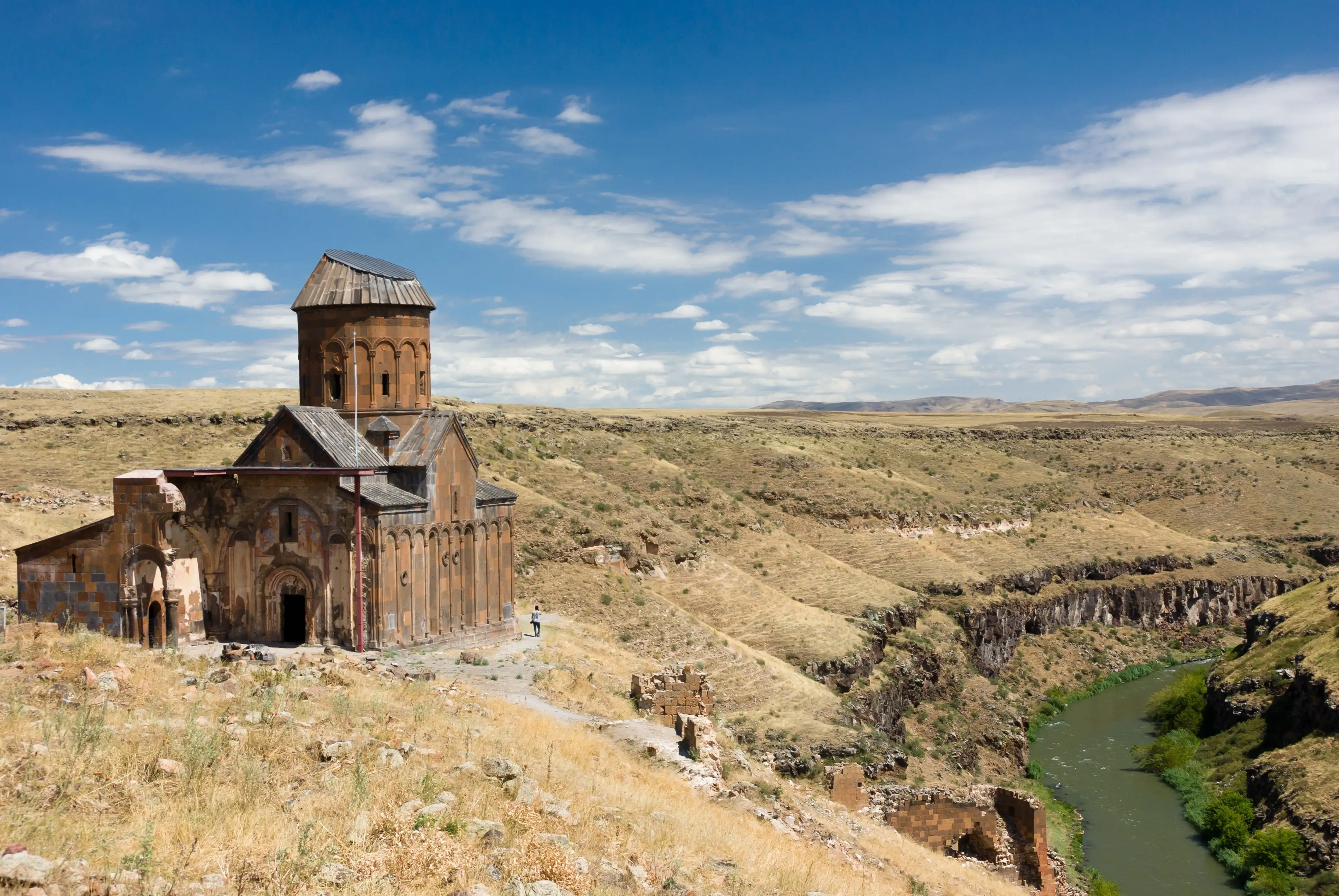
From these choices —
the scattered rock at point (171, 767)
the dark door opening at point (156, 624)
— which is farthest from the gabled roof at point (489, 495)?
the scattered rock at point (171, 767)

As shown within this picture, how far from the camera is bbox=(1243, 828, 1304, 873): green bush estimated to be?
26.3 metres

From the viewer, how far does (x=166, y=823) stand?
7.88 m

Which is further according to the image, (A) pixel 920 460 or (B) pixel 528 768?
(A) pixel 920 460

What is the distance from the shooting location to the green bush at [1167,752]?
3578 centimetres

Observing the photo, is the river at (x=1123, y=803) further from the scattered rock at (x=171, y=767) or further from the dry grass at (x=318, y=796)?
the scattered rock at (x=171, y=767)

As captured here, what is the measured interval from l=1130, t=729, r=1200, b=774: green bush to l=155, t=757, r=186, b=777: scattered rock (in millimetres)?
34628

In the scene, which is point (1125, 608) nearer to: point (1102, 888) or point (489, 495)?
point (1102, 888)

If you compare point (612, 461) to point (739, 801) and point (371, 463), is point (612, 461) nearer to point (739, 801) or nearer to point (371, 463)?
point (371, 463)

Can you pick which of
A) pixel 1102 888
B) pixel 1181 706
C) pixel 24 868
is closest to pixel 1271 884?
pixel 1102 888

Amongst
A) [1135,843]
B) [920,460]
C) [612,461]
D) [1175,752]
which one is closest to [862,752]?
[1135,843]

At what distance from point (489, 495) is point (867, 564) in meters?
26.8

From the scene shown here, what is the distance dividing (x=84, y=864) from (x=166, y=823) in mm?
1069

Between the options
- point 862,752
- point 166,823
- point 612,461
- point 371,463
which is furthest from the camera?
point 612,461

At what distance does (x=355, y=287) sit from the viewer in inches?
1008
